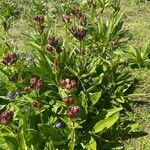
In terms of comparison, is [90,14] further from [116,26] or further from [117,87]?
[117,87]

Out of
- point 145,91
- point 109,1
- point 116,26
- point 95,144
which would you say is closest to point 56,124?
point 95,144

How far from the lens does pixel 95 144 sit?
5746mm

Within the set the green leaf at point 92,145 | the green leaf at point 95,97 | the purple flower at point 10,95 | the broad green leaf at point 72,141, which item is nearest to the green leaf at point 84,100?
the green leaf at point 95,97

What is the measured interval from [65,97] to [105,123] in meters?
0.82

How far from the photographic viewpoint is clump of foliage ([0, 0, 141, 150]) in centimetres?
554

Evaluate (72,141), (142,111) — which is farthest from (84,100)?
(142,111)

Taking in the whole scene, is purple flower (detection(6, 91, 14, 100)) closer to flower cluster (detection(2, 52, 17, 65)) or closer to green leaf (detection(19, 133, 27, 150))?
flower cluster (detection(2, 52, 17, 65))

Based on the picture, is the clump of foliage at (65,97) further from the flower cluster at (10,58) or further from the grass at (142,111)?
the grass at (142,111)

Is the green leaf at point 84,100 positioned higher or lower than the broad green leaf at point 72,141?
higher

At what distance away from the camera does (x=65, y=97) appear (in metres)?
5.49

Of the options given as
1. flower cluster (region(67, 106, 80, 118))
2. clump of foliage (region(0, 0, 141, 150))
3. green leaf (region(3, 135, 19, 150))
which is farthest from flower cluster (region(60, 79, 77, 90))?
Result: green leaf (region(3, 135, 19, 150))

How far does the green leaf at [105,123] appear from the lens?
5.93m

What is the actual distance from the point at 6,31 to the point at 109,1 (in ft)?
9.56

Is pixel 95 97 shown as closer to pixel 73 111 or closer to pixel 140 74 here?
pixel 73 111
